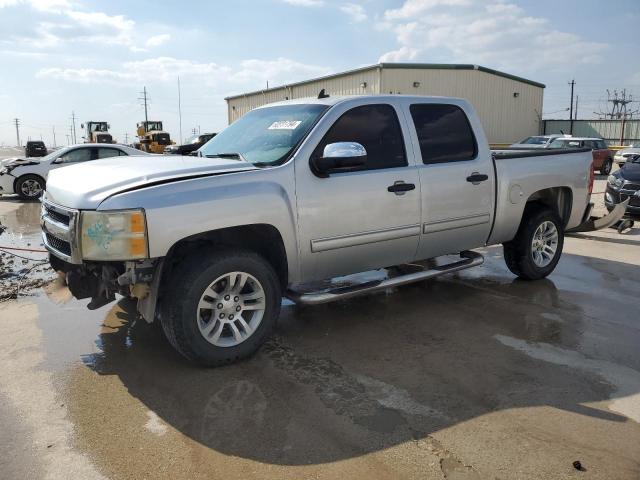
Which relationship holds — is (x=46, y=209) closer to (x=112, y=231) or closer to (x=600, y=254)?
(x=112, y=231)

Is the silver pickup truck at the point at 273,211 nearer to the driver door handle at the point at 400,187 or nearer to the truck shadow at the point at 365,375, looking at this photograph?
the driver door handle at the point at 400,187

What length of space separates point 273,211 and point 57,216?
1.56m

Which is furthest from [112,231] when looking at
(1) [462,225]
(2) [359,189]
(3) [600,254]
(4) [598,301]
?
(3) [600,254]

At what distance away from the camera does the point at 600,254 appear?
7.89 metres

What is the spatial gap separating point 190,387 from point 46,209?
1.85m

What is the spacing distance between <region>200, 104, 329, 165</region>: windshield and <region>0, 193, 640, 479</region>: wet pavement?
1.53 metres

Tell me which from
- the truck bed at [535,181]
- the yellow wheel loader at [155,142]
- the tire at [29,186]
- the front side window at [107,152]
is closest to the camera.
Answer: the truck bed at [535,181]

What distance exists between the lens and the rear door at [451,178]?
4.93 meters

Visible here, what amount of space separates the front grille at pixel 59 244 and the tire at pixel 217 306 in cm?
72

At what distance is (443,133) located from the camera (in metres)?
5.16

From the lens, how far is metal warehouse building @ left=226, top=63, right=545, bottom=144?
27.1m

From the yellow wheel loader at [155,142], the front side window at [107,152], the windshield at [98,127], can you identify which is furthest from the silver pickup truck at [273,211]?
the windshield at [98,127]

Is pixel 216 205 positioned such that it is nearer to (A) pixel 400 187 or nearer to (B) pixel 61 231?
(B) pixel 61 231

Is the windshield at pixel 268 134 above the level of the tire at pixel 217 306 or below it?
above
